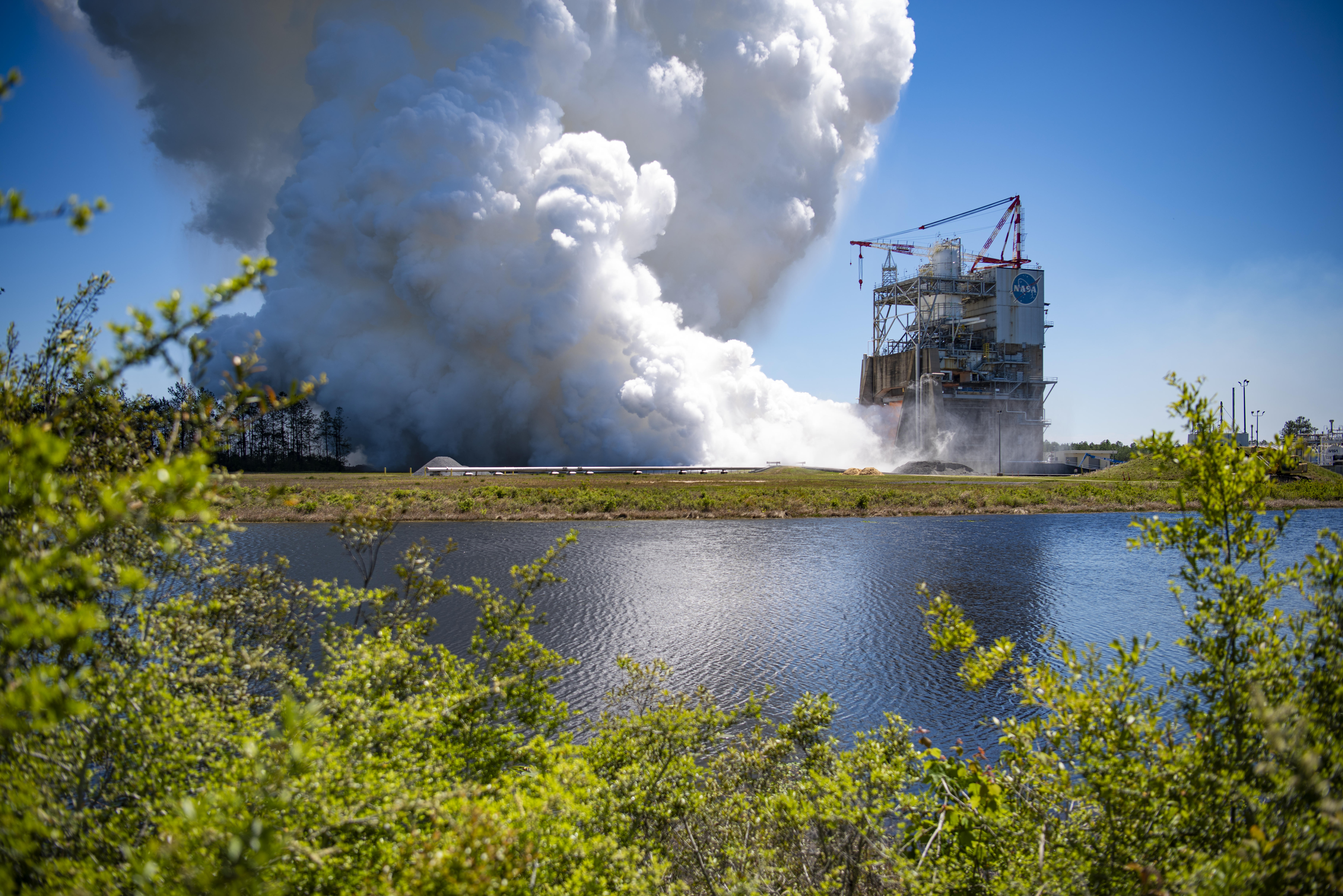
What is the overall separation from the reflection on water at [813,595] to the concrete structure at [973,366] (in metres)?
54.8

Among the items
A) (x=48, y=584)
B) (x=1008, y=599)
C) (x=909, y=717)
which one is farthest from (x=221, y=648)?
(x=1008, y=599)

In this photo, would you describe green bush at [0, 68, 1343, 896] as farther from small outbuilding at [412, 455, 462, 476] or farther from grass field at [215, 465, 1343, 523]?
small outbuilding at [412, 455, 462, 476]

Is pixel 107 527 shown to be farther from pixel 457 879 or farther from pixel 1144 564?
pixel 1144 564

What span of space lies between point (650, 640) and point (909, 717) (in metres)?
7.23

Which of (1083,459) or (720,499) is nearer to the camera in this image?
(720,499)

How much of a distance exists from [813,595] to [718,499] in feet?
94.2

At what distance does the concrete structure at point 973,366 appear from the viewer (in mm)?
96250

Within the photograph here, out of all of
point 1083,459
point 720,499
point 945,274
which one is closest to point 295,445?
point 720,499

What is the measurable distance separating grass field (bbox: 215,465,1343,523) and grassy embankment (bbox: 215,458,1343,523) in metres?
0.13

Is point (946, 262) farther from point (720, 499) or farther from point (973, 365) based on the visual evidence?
point (720, 499)

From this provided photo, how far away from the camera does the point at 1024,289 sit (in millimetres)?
97438

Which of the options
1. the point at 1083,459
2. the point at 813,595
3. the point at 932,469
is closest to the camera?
the point at 813,595

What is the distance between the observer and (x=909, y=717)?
12.2 meters

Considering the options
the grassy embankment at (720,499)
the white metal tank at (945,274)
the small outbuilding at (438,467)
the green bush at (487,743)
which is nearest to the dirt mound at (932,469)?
the grassy embankment at (720,499)
